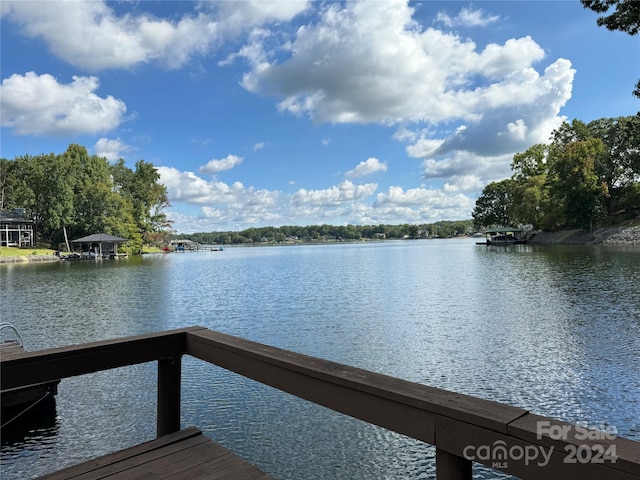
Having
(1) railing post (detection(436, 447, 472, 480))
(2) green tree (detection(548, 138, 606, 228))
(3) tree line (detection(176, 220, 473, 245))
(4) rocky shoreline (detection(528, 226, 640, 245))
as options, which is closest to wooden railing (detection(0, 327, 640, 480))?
(1) railing post (detection(436, 447, 472, 480))

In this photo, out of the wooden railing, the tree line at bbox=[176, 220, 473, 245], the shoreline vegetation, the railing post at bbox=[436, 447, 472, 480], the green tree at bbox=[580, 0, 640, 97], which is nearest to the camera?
the wooden railing

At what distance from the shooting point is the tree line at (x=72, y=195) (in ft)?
170

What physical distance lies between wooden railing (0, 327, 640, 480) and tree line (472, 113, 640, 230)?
51855 millimetres

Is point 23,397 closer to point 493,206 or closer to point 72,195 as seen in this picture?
point 72,195

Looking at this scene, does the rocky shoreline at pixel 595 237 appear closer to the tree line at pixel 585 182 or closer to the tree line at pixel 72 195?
the tree line at pixel 585 182

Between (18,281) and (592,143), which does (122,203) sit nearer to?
(18,281)

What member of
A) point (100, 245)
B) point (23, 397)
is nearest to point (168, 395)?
point (23, 397)

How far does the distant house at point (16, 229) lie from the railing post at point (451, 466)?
64819 mm

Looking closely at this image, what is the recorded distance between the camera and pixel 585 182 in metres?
48.4

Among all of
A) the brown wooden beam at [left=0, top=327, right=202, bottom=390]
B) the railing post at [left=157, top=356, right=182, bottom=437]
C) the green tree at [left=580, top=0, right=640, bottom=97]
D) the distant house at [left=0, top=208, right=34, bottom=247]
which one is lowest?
the railing post at [left=157, top=356, right=182, bottom=437]

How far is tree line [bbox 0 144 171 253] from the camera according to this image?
5175 cm

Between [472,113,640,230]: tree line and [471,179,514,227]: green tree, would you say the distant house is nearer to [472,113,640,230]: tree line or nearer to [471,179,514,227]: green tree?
[472,113,640,230]: tree line

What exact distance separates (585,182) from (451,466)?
55.8m

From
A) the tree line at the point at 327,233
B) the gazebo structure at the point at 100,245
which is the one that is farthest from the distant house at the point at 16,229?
the tree line at the point at 327,233
